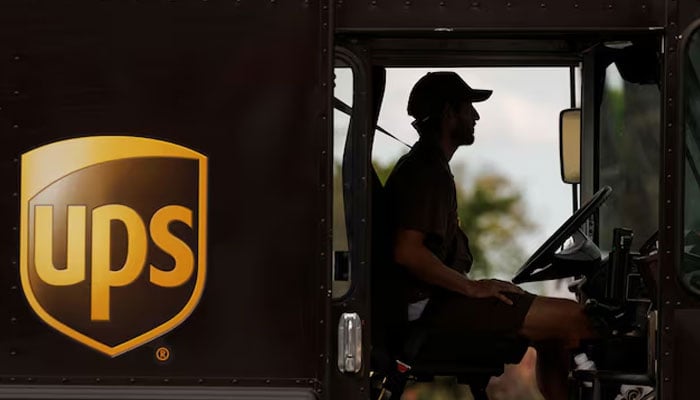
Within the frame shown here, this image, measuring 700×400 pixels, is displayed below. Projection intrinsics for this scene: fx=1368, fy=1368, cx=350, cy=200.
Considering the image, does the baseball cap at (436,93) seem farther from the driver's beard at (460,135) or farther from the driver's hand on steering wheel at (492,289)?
the driver's hand on steering wheel at (492,289)

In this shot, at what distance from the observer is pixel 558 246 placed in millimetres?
4836

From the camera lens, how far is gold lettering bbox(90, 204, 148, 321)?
4098 mm

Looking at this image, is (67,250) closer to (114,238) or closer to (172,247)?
(114,238)

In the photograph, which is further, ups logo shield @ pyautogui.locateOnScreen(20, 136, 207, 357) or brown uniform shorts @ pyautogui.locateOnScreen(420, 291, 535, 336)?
brown uniform shorts @ pyautogui.locateOnScreen(420, 291, 535, 336)

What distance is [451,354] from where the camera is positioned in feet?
16.0

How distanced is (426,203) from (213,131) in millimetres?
964

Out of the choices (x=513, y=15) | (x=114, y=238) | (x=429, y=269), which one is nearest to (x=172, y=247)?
(x=114, y=238)

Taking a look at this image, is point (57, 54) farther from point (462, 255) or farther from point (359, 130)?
point (462, 255)

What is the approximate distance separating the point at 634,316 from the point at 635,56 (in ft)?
3.24

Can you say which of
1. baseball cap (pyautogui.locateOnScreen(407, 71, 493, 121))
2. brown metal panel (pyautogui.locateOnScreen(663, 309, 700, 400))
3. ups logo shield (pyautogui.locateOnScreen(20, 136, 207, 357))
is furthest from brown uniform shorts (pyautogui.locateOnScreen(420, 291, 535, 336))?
ups logo shield (pyautogui.locateOnScreen(20, 136, 207, 357))

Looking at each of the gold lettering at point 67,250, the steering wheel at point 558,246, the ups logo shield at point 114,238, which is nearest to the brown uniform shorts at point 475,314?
the steering wheel at point 558,246

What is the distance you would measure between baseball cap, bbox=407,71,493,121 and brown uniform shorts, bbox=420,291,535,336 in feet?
2.45

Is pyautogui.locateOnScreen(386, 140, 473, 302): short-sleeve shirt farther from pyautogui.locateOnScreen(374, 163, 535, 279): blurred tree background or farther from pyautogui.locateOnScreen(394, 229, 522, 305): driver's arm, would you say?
pyautogui.locateOnScreen(374, 163, 535, 279): blurred tree background

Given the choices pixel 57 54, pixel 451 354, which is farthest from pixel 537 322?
pixel 57 54
